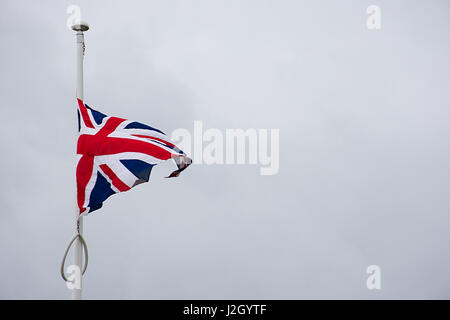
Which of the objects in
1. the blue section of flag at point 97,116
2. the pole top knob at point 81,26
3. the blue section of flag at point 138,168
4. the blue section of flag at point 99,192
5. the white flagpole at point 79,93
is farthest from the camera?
the blue section of flag at point 97,116

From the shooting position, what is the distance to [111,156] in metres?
15.6

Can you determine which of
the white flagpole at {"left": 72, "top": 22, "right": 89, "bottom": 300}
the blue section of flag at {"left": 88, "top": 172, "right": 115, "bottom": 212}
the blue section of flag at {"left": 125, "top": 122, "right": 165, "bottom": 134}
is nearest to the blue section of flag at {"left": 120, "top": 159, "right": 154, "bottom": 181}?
the blue section of flag at {"left": 88, "top": 172, "right": 115, "bottom": 212}

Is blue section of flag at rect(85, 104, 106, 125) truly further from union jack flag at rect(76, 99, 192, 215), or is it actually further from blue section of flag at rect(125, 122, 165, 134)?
blue section of flag at rect(125, 122, 165, 134)

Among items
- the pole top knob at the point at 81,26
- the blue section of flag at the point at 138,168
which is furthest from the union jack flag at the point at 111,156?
the pole top knob at the point at 81,26

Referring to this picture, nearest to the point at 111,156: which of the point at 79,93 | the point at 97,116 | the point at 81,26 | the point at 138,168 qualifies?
the point at 138,168

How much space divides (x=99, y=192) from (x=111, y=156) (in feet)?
3.31

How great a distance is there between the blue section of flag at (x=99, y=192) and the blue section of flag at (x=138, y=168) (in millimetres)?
685

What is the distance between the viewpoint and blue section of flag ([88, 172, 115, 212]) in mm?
15141

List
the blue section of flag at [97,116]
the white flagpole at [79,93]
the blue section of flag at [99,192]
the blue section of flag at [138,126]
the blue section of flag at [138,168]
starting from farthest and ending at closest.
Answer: the blue section of flag at [138,126]
the blue section of flag at [97,116]
the blue section of flag at [138,168]
the blue section of flag at [99,192]
the white flagpole at [79,93]

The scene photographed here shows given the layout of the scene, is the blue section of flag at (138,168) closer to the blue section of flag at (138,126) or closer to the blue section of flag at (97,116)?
the blue section of flag at (138,126)

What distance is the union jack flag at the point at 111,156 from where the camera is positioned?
15219 millimetres

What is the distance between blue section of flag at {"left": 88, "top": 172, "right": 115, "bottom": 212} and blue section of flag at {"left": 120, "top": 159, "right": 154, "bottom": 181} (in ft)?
2.25
